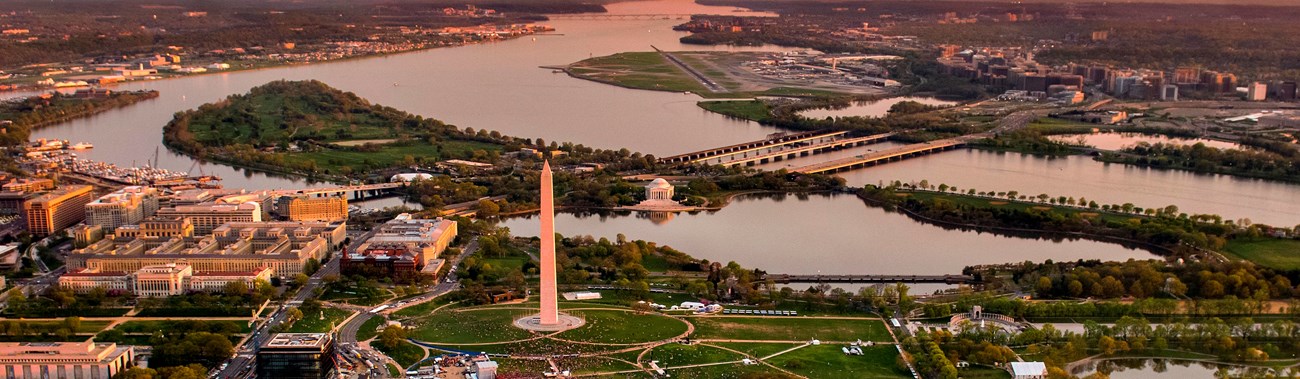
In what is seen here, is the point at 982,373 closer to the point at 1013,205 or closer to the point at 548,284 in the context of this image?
the point at 548,284

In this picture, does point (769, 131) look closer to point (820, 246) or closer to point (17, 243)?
point (820, 246)

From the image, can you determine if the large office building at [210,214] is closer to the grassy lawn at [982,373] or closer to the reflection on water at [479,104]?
the reflection on water at [479,104]

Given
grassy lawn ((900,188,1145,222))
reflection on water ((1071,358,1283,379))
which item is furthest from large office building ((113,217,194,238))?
reflection on water ((1071,358,1283,379))

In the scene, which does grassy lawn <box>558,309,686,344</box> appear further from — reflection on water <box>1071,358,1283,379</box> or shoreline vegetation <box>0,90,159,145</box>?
shoreline vegetation <box>0,90,159,145</box>

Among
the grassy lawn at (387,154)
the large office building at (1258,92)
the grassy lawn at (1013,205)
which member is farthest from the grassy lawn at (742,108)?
the large office building at (1258,92)

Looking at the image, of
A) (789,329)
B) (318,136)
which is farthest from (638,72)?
(789,329)

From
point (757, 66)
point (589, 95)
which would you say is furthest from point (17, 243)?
point (757, 66)
